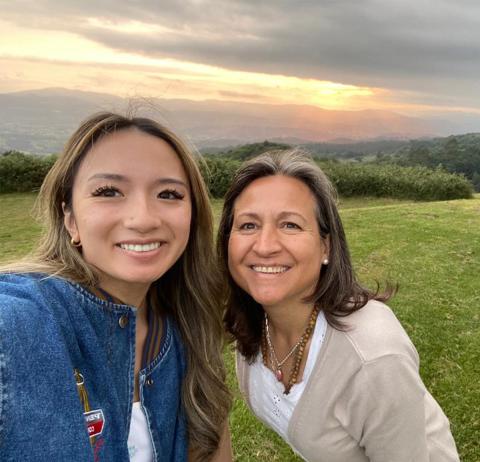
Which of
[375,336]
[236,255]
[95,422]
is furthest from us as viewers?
[236,255]

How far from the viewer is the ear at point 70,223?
1.81m

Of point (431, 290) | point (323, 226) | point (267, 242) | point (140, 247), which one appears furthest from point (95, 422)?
point (431, 290)

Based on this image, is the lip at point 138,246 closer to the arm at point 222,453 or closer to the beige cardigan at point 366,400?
the beige cardigan at point 366,400

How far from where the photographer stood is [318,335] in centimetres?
216

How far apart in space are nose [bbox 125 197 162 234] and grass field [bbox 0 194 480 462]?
2.72 metres

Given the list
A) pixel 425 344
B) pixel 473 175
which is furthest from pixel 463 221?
pixel 473 175

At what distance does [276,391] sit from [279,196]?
1.00 metres

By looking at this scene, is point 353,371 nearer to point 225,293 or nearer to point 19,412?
point 225,293

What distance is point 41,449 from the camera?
1295 mm

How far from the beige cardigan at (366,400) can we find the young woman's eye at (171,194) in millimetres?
926

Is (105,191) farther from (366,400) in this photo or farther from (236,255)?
(366,400)

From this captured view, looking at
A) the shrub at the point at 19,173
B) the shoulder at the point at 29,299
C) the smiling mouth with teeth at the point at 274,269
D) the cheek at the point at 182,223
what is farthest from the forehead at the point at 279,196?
the shrub at the point at 19,173

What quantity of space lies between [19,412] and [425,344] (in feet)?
15.9

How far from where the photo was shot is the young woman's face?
172 centimetres
